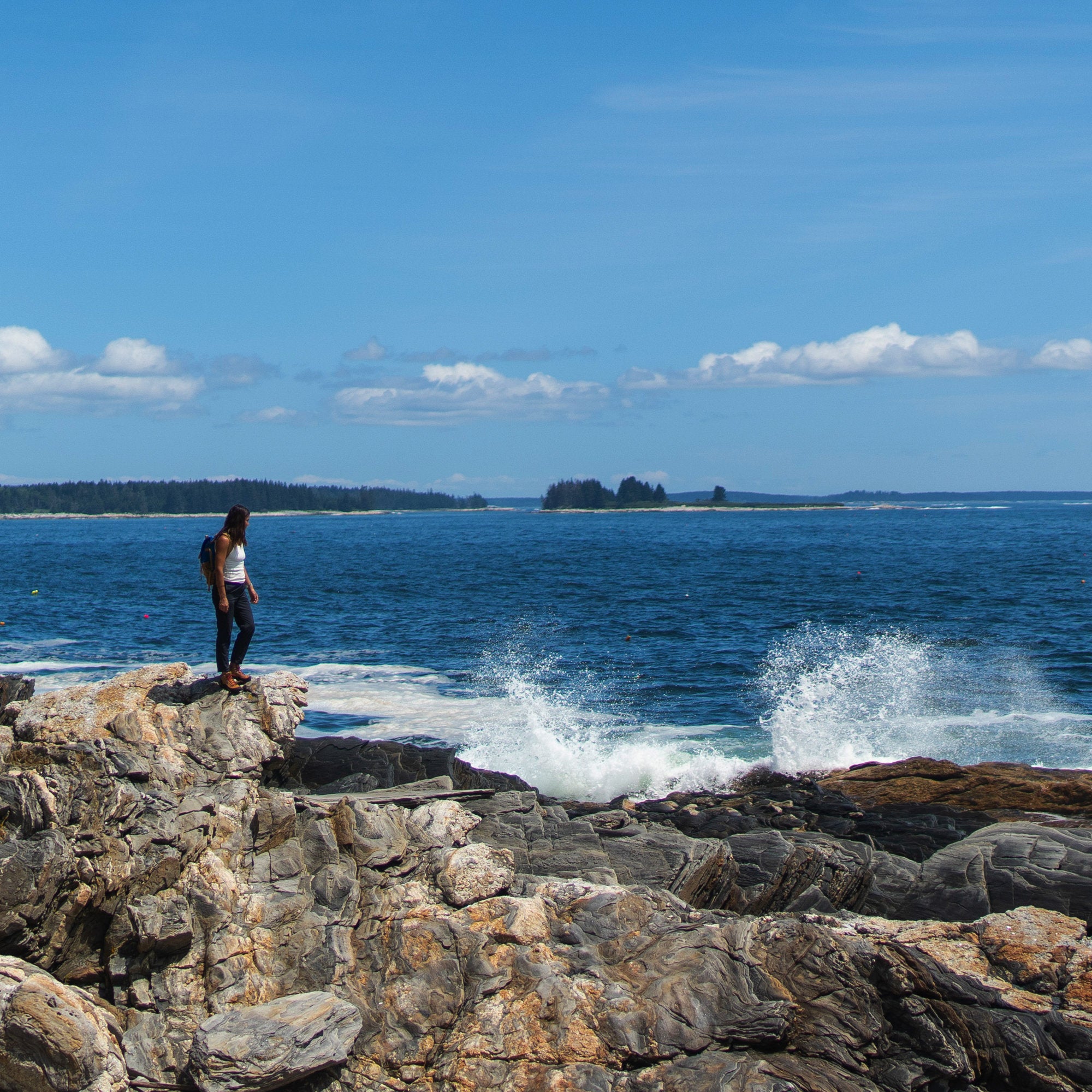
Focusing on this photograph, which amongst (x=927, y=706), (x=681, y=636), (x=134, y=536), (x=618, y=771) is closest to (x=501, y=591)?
(x=681, y=636)

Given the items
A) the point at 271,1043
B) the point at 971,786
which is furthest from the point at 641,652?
the point at 271,1043

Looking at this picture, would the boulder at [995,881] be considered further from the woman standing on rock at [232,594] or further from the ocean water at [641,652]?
the ocean water at [641,652]

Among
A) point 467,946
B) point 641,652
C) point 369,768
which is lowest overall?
point 641,652

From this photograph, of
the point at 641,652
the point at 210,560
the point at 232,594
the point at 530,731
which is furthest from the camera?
the point at 641,652

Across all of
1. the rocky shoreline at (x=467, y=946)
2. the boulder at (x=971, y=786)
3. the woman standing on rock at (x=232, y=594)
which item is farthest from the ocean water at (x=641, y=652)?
the woman standing on rock at (x=232, y=594)

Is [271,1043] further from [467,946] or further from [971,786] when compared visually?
[971,786]

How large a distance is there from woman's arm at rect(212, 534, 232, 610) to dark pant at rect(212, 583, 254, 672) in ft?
0.15

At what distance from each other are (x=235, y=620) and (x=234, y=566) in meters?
0.88

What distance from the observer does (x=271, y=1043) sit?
8.45m

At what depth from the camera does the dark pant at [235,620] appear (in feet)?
45.8

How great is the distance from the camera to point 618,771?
23266mm

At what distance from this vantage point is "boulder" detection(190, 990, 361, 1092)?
8.31 meters

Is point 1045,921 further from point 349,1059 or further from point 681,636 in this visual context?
point 681,636

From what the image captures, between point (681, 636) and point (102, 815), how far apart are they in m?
37.2
